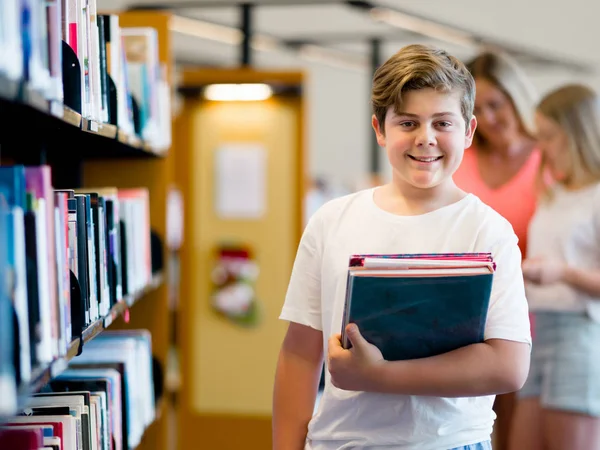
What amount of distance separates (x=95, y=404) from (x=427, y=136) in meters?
1.07

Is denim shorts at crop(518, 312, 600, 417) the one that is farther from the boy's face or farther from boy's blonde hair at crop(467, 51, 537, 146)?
the boy's face

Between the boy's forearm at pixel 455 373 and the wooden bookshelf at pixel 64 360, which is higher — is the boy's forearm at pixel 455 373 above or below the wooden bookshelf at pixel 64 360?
below

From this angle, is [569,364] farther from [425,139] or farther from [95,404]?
[95,404]

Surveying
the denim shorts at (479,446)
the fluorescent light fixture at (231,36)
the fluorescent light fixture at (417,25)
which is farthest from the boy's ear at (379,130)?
the fluorescent light fixture at (417,25)

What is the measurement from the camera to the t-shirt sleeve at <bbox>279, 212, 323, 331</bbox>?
161cm

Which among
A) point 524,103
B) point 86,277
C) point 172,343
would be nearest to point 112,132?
point 86,277

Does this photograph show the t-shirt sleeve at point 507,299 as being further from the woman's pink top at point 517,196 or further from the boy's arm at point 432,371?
the woman's pink top at point 517,196

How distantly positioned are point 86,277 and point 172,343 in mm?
5463

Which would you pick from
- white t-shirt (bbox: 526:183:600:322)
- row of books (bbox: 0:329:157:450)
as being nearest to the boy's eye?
row of books (bbox: 0:329:157:450)

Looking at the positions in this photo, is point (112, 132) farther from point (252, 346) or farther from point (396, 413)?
point (252, 346)

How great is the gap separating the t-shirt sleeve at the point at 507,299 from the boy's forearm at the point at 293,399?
425mm

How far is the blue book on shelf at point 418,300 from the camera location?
1371 mm

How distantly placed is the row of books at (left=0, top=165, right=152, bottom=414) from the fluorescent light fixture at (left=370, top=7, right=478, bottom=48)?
9.70 ft

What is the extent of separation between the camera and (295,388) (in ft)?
5.46
